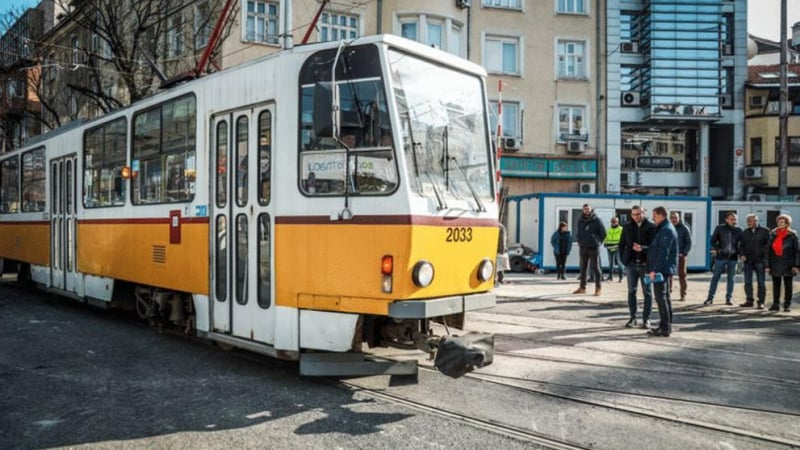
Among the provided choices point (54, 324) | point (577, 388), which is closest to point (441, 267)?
point (577, 388)

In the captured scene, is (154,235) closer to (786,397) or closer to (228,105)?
(228,105)

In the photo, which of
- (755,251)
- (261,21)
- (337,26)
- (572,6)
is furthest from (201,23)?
(755,251)

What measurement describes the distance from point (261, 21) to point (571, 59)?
46.8 ft

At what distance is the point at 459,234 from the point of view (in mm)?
6078

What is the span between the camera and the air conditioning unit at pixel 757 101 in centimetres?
3338

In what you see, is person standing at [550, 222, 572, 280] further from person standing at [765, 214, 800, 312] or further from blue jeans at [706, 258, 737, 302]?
person standing at [765, 214, 800, 312]

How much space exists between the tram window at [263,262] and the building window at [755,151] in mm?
33561

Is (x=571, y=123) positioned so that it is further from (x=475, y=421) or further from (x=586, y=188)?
(x=475, y=421)

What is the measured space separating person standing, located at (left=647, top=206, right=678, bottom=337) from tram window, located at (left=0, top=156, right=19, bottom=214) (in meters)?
12.7

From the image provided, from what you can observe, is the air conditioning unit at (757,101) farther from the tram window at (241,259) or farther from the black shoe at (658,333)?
the tram window at (241,259)

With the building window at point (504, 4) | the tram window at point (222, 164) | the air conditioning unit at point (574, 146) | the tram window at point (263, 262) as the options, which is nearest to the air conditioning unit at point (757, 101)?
the air conditioning unit at point (574, 146)

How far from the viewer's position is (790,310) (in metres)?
12.5

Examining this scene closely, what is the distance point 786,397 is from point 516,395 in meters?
2.57

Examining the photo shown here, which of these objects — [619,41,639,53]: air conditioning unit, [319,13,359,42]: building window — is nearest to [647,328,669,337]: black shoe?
[319,13,359,42]: building window
